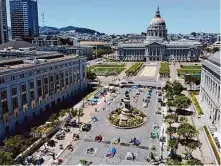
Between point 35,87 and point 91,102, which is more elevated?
point 35,87

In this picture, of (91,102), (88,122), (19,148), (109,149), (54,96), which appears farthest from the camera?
(91,102)

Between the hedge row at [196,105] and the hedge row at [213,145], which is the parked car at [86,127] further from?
the hedge row at [196,105]

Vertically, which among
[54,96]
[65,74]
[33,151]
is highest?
[65,74]

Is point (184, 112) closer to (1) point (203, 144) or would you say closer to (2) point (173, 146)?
(1) point (203, 144)

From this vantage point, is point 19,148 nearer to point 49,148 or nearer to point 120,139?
point 49,148

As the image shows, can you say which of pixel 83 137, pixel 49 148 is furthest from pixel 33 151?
pixel 83 137

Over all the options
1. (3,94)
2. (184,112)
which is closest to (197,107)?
(184,112)

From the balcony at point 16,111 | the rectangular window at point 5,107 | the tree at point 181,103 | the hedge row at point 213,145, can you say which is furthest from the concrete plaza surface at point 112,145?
the rectangular window at point 5,107

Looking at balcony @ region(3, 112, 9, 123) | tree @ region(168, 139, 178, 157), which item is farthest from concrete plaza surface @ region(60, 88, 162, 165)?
balcony @ region(3, 112, 9, 123)
